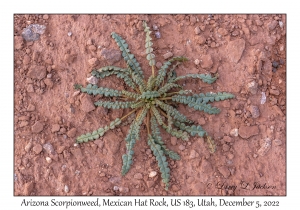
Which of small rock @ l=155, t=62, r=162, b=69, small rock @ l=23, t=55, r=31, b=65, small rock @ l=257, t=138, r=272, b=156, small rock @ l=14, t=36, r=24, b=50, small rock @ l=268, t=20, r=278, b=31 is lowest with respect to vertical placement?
small rock @ l=257, t=138, r=272, b=156

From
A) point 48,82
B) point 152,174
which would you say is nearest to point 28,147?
point 48,82

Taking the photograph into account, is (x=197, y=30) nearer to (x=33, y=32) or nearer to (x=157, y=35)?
(x=157, y=35)

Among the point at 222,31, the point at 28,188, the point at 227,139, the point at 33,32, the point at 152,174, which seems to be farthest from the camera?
the point at 222,31

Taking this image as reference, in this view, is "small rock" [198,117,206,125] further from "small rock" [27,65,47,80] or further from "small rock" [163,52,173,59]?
"small rock" [27,65,47,80]

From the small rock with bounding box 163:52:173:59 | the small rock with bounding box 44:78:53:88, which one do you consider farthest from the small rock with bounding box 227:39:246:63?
the small rock with bounding box 44:78:53:88

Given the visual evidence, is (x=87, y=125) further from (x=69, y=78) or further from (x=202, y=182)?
(x=202, y=182)

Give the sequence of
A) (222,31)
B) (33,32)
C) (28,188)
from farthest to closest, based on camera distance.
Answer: (222,31) < (33,32) < (28,188)
